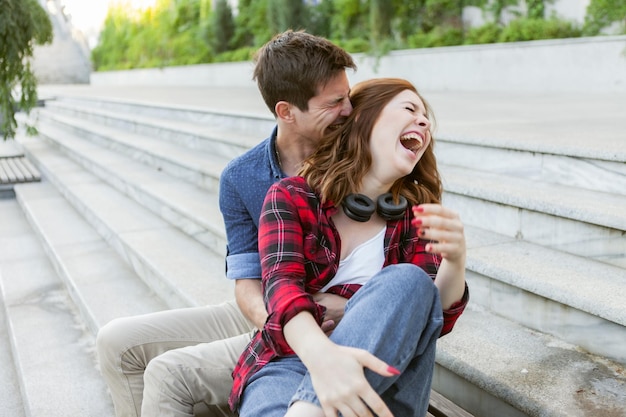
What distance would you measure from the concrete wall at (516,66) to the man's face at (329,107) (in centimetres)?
548

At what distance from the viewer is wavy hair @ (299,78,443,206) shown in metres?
1.46

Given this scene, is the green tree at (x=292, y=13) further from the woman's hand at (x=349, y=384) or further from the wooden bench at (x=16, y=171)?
the woman's hand at (x=349, y=384)

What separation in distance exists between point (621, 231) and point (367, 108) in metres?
0.96

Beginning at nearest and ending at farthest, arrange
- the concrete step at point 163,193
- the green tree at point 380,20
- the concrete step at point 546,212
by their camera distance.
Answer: the concrete step at point 546,212
the concrete step at point 163,193
the green tree at point 380,20

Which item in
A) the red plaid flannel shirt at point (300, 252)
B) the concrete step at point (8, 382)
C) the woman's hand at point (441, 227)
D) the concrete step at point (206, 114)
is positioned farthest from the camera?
the concrete step at point (206, 114)

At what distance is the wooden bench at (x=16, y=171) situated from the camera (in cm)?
566

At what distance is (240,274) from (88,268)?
1941mm

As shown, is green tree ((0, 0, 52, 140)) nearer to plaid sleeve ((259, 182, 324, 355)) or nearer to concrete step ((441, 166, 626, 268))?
concrete step ((441, 166, 626, 268))

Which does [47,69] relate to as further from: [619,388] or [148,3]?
[619,388]

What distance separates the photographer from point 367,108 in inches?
58.2

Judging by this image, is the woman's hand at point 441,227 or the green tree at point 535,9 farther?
the green tree at point 535,9

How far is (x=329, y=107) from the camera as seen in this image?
157 cm

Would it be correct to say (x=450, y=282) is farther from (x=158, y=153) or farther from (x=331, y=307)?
(x=158, y=153)

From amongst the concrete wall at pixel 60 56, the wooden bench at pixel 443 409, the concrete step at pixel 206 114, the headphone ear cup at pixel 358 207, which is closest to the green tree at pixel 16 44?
the concrete step at pixel 206 114
